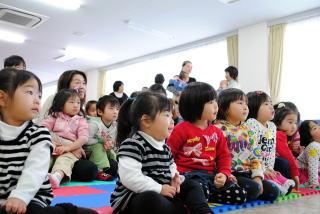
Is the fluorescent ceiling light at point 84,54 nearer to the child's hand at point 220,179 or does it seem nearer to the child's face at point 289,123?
the child's face at point 289,123

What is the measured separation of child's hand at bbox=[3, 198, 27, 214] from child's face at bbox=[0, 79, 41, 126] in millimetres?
299

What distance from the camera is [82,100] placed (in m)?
2.73

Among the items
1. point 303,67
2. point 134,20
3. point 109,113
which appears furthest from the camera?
point 134,20

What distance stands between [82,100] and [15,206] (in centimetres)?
180

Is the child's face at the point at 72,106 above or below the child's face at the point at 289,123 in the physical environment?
above

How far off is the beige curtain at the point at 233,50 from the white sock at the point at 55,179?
16.9 ft

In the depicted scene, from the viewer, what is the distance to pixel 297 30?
19.1ft

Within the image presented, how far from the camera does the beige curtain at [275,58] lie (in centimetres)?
594

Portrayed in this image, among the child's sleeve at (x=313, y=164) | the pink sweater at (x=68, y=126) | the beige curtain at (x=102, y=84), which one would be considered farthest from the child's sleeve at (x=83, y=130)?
the beige curtain at (x=102, y=84)

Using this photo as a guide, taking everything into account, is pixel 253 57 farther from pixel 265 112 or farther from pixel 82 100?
pixel 82 100

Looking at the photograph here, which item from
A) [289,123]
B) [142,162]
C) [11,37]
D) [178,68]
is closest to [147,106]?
[142,162]

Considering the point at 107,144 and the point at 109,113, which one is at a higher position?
the point at 109,113

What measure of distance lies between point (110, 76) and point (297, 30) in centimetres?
619

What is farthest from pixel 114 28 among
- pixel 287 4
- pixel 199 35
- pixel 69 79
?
pixel 69 79
